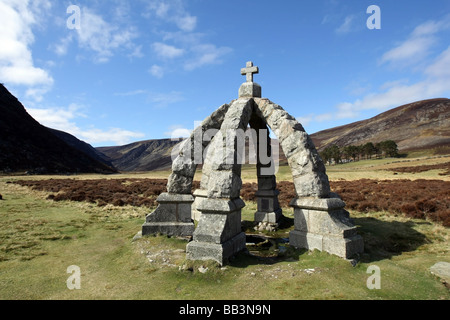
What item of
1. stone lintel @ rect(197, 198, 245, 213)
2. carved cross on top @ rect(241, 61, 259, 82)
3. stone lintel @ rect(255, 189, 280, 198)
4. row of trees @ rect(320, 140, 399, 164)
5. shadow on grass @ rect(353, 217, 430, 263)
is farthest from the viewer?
row of trees @ rect(320, 140, 399, 164)

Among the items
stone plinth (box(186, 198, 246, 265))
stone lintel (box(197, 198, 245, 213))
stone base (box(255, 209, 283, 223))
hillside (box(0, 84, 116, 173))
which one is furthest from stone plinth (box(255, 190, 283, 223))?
hillside (box(0, 84, 116, 173))

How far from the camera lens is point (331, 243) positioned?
7012 mm

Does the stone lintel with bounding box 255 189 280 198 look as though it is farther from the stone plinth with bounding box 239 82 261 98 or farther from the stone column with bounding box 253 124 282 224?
the stone plinth with bounding box 239 82 261 98

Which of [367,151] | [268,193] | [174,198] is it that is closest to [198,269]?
[174,198]

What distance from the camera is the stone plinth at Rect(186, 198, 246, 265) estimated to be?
670cm

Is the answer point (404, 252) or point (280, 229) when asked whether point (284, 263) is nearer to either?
point (404, 252)

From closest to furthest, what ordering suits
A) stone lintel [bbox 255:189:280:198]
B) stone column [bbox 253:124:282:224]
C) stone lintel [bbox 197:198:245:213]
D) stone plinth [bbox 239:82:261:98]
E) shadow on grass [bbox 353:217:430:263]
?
1. stone lintel [bbox 197:198:245:213]
2. shadow on grass [bbox 353:217:430:263]
3. stone plinth [bbox 239:82:261:98]
4. stone column [bbox 253:124:282:224]
5. stone lintel [bbox 255:189:280:198]

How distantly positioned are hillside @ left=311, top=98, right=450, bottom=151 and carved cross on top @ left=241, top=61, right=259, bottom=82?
126m

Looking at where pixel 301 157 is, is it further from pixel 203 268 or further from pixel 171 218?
pixel 171 218

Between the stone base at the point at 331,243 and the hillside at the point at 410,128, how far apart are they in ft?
419

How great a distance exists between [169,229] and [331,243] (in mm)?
5734

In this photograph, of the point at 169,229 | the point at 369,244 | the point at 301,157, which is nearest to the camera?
the point at 301,157
